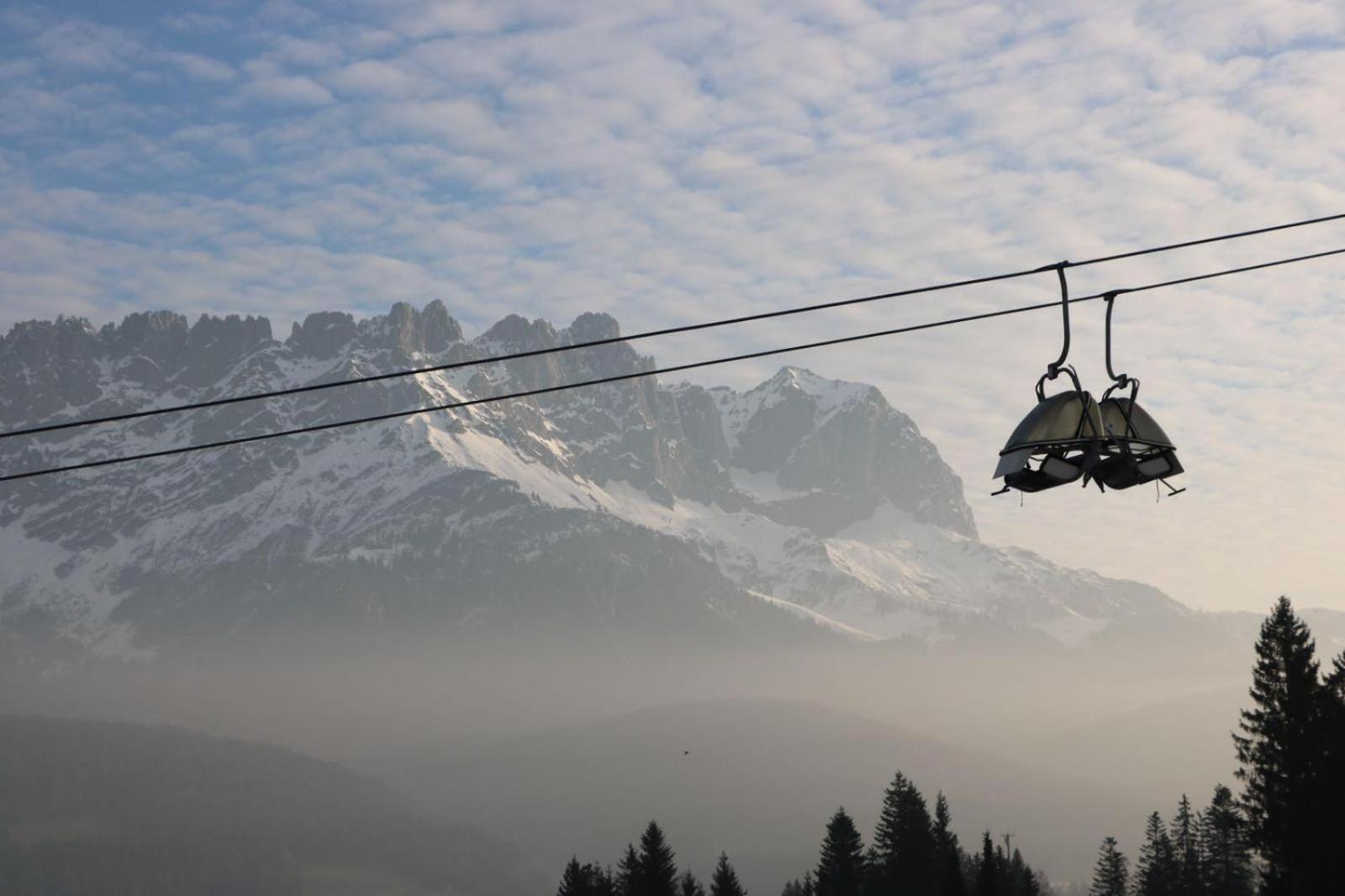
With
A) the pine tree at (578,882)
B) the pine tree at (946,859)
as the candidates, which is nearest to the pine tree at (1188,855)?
the pine tree at (946,859)

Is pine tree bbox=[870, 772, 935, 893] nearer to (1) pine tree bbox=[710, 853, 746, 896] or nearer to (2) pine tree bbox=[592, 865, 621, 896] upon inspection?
(1) pine tree bbox=[710, 853, 746, 896]

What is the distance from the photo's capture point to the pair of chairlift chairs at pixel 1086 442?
1547 cm

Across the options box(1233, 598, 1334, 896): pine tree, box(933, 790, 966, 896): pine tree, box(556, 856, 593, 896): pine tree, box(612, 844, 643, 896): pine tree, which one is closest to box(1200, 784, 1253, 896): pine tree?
box(933, 790, 966, 896): pine tree

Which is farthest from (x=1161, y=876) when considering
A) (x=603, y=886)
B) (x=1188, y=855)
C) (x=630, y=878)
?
(x=603, y=886)

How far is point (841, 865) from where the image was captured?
131250 mm

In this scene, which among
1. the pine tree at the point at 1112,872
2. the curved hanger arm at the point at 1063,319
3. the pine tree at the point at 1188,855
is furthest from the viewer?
the pine tree at the point at 1112,872

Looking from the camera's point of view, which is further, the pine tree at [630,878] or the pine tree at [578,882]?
the pine tree at [630,878]

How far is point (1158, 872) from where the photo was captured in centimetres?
12512

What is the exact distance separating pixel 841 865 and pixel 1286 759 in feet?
245

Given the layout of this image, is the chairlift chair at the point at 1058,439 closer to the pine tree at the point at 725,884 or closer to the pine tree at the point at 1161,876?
the pine tree at the point at 725,884

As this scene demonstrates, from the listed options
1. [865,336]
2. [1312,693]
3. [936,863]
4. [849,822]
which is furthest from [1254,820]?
[849,822]

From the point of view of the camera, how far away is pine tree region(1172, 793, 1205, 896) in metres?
117

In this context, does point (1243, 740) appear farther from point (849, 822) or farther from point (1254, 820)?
point (849, 822)

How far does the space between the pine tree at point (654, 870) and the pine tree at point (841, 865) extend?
16.4 metres
